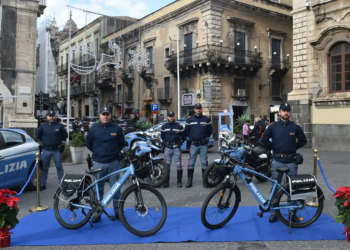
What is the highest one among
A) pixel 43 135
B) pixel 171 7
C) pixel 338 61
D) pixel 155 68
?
pixel 171 7

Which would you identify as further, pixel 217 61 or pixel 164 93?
pixel 164 93

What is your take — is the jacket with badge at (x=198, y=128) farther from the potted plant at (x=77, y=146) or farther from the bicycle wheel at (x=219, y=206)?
the potted plant at (x=77, y=146)

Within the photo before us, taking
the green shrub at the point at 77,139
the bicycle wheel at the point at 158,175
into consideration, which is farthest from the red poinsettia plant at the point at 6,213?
the green shrub at the point at 77,139

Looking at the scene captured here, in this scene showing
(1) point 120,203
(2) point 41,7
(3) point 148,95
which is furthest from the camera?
(3) point 148,95

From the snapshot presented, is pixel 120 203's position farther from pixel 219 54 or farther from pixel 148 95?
pixel 148 95

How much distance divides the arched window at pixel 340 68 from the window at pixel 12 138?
49.0 ft

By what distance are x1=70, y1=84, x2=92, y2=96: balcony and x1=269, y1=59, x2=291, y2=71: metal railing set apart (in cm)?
2364

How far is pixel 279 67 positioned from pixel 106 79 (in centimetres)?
1948

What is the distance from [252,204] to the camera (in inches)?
263

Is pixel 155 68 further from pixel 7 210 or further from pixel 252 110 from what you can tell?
pixel 7 210

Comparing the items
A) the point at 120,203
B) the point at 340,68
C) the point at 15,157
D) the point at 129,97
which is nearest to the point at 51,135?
the point at 15,157

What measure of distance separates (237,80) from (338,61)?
11402 mm

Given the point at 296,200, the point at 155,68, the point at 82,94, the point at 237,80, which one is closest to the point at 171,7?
the point at 155,68

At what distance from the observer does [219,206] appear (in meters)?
5.15
